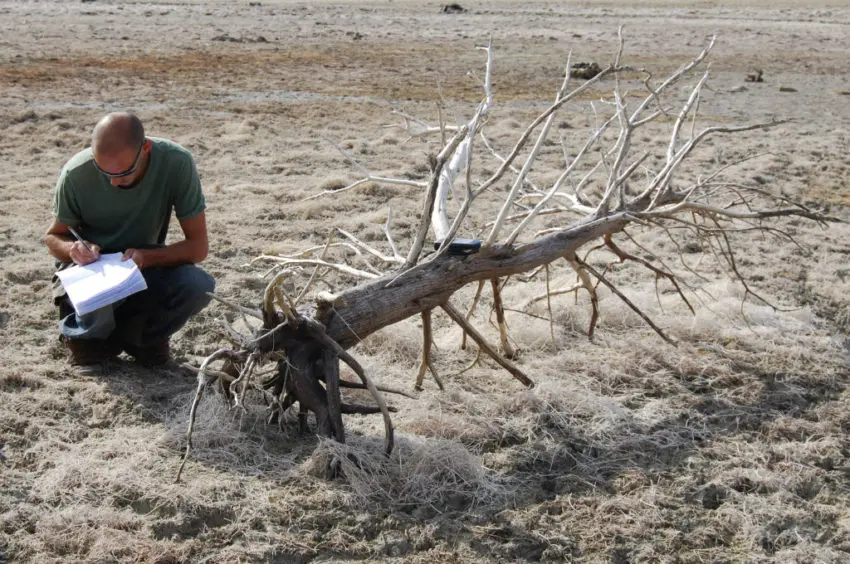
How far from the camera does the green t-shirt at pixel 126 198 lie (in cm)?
361

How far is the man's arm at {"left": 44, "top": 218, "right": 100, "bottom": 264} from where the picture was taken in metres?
3.53

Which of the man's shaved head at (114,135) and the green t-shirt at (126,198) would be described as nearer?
the man's shaved head at (114,135)

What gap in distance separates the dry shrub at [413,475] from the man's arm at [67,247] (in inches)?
47.6

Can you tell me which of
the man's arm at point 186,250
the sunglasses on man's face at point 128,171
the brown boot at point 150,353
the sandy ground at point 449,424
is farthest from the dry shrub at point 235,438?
the sunglasses on man's face at point 128,171

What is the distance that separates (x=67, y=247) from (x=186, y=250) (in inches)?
17.6

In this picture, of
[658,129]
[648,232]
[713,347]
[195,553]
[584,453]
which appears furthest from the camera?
[658,129]

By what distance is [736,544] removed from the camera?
2.83 metres

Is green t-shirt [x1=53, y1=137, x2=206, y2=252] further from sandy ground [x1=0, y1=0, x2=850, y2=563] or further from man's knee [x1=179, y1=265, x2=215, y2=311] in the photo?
sandy ground [x1=0, y1=0, x2=850, y2=563]

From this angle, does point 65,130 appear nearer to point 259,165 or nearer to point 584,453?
point 259,165

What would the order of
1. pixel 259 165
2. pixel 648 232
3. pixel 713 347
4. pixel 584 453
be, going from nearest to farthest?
pixel 584 453
pixel 713 347
pixel 648 232
pixel 259 165

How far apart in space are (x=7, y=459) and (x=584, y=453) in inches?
77.9

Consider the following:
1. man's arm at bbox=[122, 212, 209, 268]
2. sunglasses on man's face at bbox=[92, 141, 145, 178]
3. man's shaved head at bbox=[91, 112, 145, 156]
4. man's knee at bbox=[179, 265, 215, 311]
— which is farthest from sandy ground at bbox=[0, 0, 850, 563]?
man's shaved head at bbox=[91, 112, 145, 156]

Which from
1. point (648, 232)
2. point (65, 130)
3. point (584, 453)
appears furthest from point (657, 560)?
point (65, 130)

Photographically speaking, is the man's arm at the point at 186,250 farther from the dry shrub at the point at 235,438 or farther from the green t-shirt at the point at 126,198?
the dry shrub at the point at 235,438
